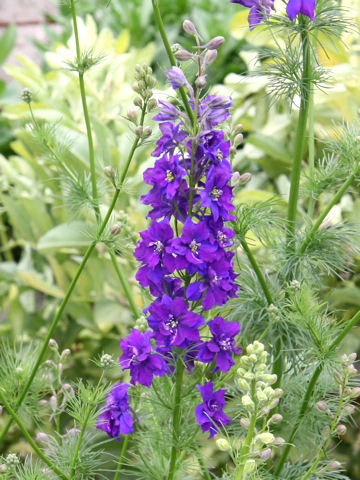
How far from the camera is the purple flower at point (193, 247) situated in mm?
693

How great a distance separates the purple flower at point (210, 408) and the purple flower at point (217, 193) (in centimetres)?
19

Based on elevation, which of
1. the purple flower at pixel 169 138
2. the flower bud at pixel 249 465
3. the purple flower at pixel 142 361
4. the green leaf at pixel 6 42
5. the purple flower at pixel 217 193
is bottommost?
the flower bud at pixel 249 465

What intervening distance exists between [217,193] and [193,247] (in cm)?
6

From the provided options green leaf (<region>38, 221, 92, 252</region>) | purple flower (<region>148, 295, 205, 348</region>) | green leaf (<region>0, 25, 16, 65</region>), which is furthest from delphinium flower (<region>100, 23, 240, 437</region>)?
green leaf (<region>0, 25, 16, 65</region>)

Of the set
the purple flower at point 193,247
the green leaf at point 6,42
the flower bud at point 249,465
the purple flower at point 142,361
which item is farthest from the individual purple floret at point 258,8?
the green leaf at point 6,42

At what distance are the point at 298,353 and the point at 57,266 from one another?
35.4 inches

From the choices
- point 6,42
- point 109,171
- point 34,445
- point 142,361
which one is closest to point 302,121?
point 109,171

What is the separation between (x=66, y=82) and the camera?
5.92ft

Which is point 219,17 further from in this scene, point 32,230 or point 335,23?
point 335,23

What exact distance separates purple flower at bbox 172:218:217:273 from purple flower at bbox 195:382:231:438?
0.14m

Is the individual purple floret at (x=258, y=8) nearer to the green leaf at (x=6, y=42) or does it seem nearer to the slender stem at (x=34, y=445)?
the slender stem at (x=34, y=445)

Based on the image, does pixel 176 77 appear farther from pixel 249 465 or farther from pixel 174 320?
pixel 249 465

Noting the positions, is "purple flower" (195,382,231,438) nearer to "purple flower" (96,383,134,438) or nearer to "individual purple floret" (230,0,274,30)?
"purple flower" (96,383,134,438)

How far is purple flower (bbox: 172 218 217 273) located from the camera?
0.69m
